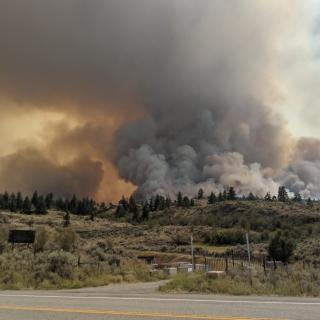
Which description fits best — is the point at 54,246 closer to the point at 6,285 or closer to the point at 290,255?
the point at 6,285

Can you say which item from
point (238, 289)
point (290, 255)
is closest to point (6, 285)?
point (238, 289)

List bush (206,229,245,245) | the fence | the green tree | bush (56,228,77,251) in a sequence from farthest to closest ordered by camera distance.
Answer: bush (206,229,245,245) < the green tree < bush (56,228,77,251) < the fence

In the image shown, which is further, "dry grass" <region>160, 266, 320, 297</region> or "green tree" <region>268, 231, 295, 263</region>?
"green tree" <region>268, 231, 295, 263</region>

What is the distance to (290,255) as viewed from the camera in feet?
204

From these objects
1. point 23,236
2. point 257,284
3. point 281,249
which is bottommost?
point 257,284

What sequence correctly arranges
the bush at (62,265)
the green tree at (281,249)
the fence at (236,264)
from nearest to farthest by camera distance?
the fence at (236,264), the bush at (62,265), the green tree at (281,249)

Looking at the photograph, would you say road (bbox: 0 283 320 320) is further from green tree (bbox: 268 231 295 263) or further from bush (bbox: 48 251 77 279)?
green tree (bbox: 268 231 295 263)

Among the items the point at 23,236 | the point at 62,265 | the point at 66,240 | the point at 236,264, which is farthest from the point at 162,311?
the point at 66,240

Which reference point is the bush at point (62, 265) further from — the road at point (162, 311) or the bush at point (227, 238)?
the bush at point (227, 238)

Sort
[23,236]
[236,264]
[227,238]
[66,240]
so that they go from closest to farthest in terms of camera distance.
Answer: [236,264], [23,236], [66,240], [227,238]

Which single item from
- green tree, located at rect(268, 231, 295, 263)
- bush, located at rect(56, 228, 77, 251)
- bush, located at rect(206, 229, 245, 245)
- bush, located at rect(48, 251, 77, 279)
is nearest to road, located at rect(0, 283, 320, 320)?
bush, located at rect(48, 251, 77, 279)

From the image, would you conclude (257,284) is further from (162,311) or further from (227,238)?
(227,238)

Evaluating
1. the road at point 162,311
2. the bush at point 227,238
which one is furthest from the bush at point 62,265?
the bush at point 227,238

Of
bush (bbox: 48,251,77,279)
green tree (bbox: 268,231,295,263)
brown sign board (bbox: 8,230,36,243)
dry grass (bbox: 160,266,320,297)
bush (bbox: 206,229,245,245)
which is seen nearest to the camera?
dry grass (bbox: 160,266,320,297)
